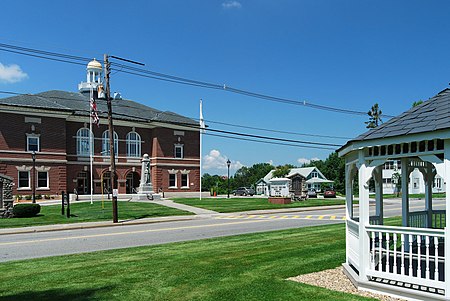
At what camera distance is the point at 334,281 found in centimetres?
841

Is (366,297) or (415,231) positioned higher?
(415,231)

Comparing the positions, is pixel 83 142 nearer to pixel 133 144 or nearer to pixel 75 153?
pixel 75 153

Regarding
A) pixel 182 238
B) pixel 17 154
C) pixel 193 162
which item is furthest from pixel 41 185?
pixel 182 238

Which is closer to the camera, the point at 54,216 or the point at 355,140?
the point at 355,140

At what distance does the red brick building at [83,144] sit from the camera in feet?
150

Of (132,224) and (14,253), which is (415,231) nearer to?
(14,253)

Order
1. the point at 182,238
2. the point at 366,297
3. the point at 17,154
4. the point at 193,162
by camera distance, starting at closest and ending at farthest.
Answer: the point at 366,297 → the point at 182,238 → the point at 17,154 → the point at 193,162

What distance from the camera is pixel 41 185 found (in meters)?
47.1

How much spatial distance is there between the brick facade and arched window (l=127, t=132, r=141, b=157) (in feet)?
1.60

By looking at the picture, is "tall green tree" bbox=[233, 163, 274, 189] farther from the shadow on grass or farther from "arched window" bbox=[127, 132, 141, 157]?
the shadow on grass

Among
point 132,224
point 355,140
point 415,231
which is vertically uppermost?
point 355,140

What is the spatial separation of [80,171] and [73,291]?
45.5 metres

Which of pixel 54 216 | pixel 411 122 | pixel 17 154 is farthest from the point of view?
pixel 17 154

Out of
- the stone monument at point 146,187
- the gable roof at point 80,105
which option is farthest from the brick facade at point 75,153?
the stone monument at point 146,187
